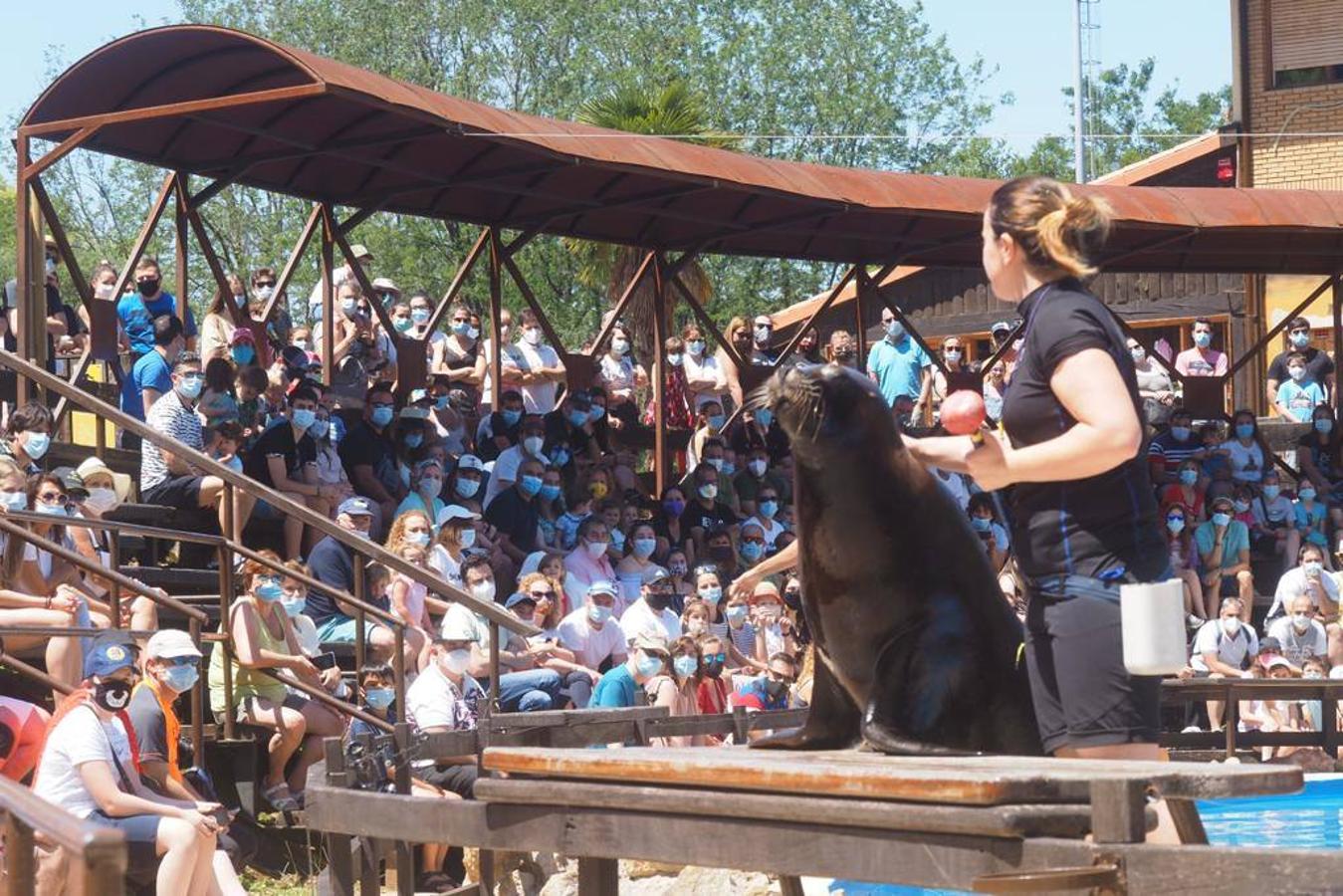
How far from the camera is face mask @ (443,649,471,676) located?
11.0 m

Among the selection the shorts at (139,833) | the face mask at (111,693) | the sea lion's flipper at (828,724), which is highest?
the sea lion's flipper at (828,724)

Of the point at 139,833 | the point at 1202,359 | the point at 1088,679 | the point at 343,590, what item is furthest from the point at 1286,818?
the point at 1202,359

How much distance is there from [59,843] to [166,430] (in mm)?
9505

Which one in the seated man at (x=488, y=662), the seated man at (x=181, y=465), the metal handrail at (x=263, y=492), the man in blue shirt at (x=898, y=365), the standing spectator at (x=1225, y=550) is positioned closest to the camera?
the metal handrail at (x=263, y=492)

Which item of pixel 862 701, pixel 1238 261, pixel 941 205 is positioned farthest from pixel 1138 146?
pixel 862 701

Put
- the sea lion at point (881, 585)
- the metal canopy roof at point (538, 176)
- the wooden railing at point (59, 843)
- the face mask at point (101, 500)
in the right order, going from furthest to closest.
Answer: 1. the metal canopy roof at point (538, 176)
2. the face mask at point (101, 500)
3. the sea lion at point (881, 585)
4. the wooden railing at point (59, 843)

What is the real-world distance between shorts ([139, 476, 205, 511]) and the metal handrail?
1.82 m

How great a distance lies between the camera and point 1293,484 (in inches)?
792

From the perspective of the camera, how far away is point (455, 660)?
11000 mm

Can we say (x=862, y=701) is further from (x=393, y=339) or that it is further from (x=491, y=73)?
(x=491, y=73)

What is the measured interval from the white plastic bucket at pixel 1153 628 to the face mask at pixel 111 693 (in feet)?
18.2

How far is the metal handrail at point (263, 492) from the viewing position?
968cm

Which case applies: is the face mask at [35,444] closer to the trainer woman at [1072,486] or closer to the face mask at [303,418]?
the face mask at [303,418]

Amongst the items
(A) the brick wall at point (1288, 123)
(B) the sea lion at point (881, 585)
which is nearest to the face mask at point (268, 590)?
(B) the sea lion at point (881, 585)
